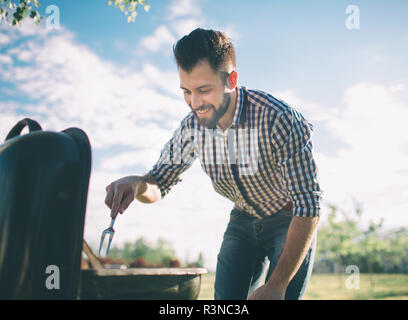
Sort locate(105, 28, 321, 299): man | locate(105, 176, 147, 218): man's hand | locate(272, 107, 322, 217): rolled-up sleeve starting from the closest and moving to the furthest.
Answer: locate(105, 176, 147, 218): man's hand → locate(272, 107, 322, 217): rolled-up sleeve → locate(105, 28, 321, 299): man

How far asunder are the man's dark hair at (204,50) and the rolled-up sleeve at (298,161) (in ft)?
2.02

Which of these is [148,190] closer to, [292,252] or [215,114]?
[215,114]

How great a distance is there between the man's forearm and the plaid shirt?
6cm

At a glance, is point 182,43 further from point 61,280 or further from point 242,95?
point 61,280

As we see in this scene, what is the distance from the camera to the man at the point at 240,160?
7.09ft

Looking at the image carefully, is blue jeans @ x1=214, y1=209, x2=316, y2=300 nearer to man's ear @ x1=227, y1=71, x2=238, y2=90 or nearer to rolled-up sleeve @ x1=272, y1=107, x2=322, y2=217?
rolled-up sleeve @ x1=272, y1=107, x2=322, y2=217

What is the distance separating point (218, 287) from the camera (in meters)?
2.62

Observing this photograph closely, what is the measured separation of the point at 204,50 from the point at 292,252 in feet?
4.71

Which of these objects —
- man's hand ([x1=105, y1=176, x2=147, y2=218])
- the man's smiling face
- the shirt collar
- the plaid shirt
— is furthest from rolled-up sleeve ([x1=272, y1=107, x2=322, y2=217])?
man's hand ([x1=105, y1=176, x2=147, y2=218])

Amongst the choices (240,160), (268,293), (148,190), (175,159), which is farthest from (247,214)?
(268,293)

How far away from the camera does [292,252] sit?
1.86m

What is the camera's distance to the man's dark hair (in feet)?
7.68

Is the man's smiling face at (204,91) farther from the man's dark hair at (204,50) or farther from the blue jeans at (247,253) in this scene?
the blue jeans at (247,253)
